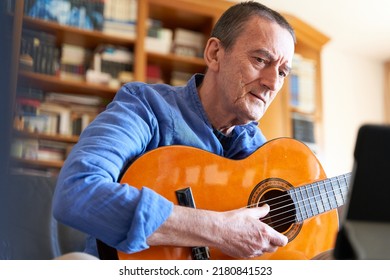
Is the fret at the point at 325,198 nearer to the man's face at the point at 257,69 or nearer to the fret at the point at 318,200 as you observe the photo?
the fret at the point at 318,200

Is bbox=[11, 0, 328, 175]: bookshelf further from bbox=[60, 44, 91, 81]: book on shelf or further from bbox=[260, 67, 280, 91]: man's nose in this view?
bbox=[260, 67, 280, 91]: man's nose

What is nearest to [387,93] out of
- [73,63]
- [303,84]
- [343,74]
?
[343,74]

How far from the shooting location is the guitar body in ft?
2.77

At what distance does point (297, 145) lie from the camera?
1047 mm

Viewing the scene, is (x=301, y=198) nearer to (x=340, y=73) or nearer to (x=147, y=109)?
(x=147, y=109)

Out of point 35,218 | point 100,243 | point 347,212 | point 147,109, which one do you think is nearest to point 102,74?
point 35,218

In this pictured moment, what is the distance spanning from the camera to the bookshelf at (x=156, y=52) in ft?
8.29

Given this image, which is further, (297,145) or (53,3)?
(53,3)

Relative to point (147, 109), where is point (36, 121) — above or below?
below

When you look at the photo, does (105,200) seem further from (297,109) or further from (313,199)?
(297,109)

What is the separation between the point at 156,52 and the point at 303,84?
102 cm

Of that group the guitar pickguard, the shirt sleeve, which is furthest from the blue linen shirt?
the guitar pickguard

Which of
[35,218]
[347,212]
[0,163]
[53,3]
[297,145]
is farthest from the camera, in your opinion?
[53,3]

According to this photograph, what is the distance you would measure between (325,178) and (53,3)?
1971mm
